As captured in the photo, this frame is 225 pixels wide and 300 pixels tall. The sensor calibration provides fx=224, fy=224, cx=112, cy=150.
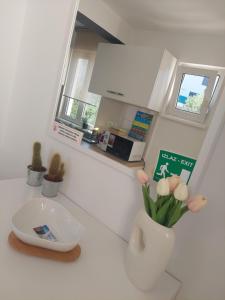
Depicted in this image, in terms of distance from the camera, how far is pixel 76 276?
781 mm

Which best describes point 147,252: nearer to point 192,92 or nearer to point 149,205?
point 149,205

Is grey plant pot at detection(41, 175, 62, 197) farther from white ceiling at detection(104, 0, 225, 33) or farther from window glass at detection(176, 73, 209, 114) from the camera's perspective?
white ceiling at detection(104, 0, 225, 33)

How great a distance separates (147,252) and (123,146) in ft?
1.57

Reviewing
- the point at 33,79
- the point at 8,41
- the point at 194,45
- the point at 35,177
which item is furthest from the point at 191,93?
the point at 8,41

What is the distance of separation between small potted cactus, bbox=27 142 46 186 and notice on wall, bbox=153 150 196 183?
0.68 metres

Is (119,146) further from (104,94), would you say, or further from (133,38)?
(133,38)

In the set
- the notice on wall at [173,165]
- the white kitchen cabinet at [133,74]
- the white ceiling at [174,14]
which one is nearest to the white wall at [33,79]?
the white kitchen cabinet at [133,74]

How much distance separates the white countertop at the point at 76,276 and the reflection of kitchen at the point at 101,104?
425 millimetres

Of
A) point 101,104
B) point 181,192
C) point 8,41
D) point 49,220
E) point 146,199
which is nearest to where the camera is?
point 181,192

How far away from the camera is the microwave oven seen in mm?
1018

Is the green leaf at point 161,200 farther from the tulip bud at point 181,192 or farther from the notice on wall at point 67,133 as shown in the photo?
the notice on wall at point 67,133

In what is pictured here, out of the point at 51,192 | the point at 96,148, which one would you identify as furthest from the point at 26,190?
the point at 96,148

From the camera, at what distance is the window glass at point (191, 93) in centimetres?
84

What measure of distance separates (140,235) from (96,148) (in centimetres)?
51
